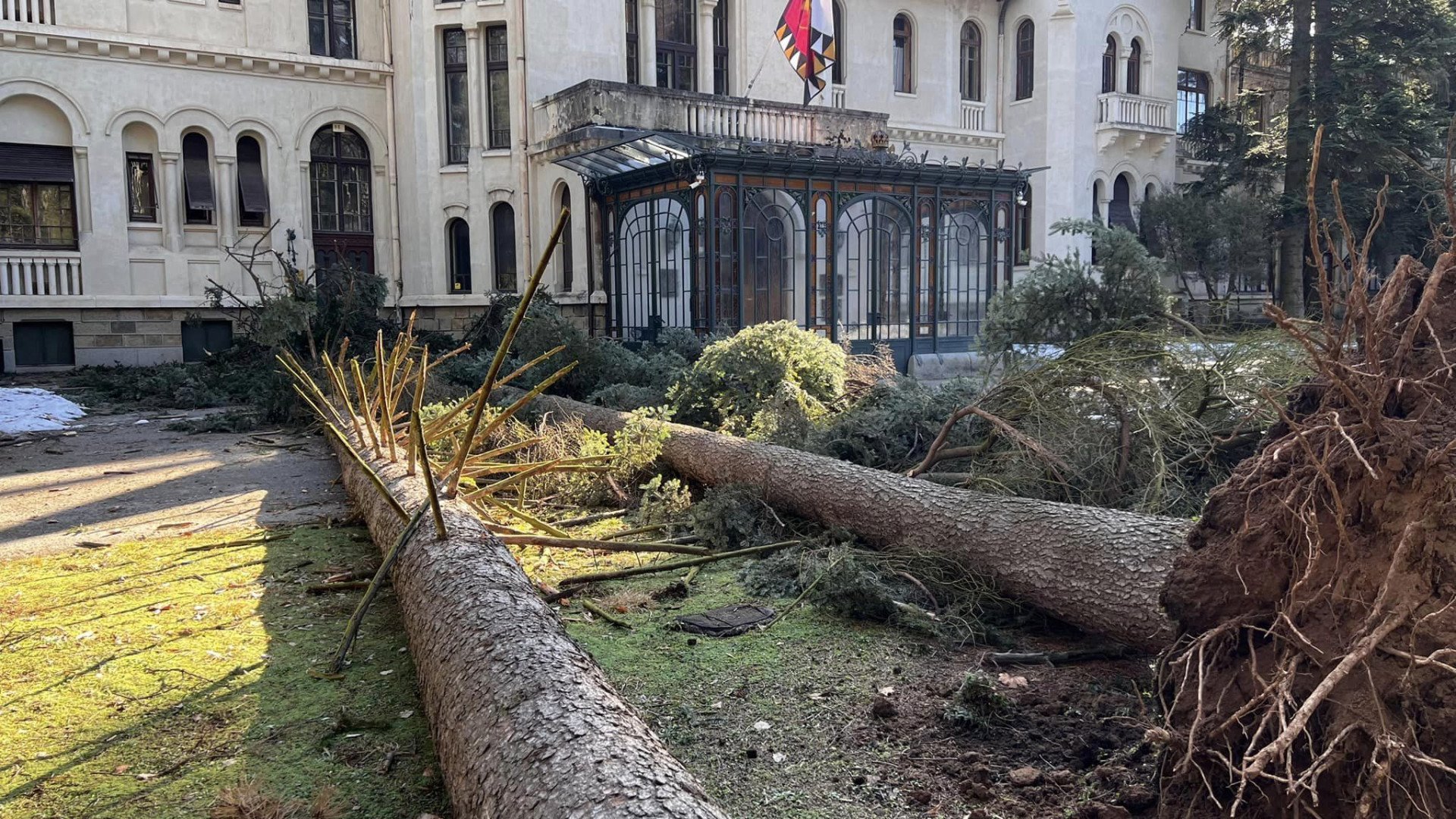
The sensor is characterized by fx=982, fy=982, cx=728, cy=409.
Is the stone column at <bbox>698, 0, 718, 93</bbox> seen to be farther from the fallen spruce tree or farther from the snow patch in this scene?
the fallen spruce tree

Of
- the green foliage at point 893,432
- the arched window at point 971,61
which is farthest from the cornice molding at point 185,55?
the green foliage at point 893,432

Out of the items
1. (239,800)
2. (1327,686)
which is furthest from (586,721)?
(1327,686)

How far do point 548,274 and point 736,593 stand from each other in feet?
54.6

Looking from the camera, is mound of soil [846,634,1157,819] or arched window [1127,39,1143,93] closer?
mound of soil [846,634,1157,819]

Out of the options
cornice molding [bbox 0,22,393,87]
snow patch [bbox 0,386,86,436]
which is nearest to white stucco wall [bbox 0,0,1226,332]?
cornice molding [bbox 0,22,393,87]

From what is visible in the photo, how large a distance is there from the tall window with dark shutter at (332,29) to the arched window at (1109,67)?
2067 cm

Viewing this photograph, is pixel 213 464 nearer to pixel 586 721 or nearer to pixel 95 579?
pixel 95 579

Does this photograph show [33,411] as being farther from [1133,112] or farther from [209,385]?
[1133,112]

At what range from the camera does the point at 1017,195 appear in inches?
748

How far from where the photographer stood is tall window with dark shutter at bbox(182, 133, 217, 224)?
20.5 metres

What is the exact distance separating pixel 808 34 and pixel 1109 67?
1425cm

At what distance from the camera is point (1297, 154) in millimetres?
22125

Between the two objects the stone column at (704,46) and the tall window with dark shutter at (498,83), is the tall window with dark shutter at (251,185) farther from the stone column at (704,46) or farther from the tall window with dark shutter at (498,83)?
the stone column at (704,46)

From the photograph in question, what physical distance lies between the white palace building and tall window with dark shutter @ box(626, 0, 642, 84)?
54 millimetres
